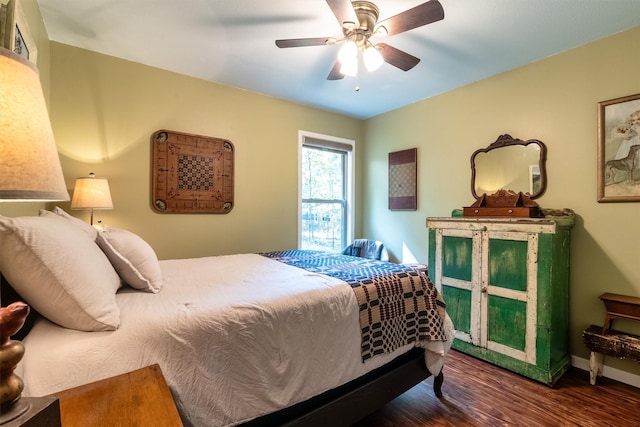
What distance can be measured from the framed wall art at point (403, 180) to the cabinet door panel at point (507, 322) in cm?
153

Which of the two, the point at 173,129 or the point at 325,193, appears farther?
the point at 325,193

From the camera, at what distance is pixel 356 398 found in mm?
1505

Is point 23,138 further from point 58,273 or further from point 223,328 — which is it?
point 223,328

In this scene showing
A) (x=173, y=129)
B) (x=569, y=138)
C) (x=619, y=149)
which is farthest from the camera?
(x=173, y=129)

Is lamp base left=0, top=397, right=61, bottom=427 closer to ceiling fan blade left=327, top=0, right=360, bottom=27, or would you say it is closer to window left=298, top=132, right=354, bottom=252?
ceiling fan blade left=327, top=0, right=360, bottom=27

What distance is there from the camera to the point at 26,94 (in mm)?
564

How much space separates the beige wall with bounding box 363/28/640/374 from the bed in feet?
4.73

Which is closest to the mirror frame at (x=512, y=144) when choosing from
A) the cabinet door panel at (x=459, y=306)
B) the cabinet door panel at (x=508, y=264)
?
the cabinet door panel at (x=508, y=264)

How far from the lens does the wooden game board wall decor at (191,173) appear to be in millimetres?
2789

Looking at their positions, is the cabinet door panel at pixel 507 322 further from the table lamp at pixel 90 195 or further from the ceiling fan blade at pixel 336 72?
the table lamp at pixel 90 195

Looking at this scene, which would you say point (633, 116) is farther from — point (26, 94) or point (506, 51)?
point (26, 94)

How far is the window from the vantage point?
12.6ft

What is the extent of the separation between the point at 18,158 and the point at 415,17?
1830 millimetres

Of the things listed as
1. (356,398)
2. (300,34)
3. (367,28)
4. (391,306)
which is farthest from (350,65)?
(356,398)
